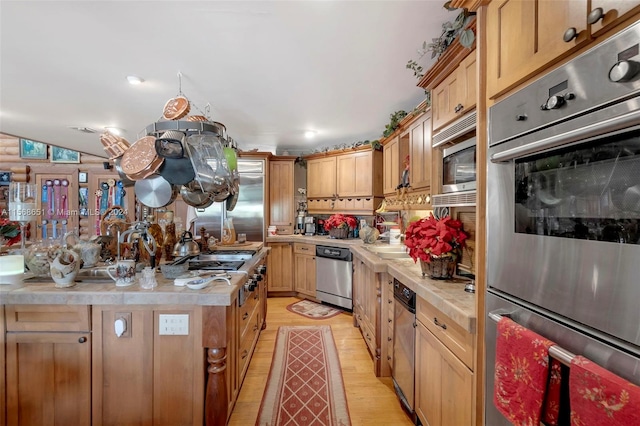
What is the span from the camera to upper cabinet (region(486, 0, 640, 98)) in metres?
0.71

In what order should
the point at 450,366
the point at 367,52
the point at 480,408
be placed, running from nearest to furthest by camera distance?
the point at 480,408
the point at 450,366
the point at 367,52

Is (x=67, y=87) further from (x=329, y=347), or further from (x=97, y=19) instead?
(x=329, y=347)

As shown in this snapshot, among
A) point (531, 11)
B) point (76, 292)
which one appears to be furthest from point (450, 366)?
point (76, 292)

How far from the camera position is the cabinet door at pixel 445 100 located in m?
Result: 1.69

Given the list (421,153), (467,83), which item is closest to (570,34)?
(467,83)

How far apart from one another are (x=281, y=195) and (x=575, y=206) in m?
4.42

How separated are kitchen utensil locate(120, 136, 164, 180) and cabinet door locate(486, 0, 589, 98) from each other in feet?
6.02

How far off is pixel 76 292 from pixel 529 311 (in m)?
2.09

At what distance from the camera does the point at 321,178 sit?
Answer: 4.79 m

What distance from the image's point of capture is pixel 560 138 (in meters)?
0.78

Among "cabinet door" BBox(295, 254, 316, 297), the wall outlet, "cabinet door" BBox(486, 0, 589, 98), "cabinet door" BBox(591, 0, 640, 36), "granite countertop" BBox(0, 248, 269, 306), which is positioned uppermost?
"cabinet door" BBox(486, 0, 589, 98)

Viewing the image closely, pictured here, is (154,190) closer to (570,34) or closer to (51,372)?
(51,372)

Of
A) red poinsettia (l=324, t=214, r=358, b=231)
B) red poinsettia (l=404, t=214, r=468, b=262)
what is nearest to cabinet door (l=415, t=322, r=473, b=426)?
red poinsettia (l=404, t=214, r=468, b=262)

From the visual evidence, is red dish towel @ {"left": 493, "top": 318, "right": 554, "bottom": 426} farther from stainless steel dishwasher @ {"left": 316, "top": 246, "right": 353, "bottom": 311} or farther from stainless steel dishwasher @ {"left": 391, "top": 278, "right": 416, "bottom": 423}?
stainless steel dishwasher @ {"left": 316, "top": 246, "right": 353, "bottom": 311}
